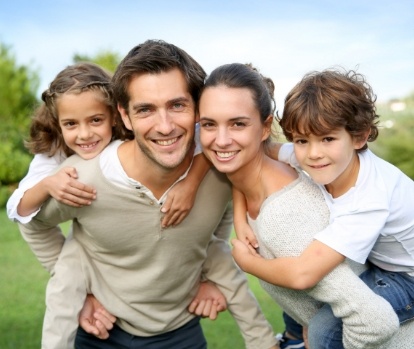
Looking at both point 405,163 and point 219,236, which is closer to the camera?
point 219,236

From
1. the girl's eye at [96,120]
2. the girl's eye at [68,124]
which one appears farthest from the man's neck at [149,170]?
the girl's eye at [68,124]

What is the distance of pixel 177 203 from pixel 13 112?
606 inches

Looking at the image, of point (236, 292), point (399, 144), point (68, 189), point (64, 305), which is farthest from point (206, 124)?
point (399, 144)

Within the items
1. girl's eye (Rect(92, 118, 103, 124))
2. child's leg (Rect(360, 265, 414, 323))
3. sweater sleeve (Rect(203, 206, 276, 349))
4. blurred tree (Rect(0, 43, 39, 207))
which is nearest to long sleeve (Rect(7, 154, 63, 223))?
girl's eye (Rect(92, 118, 103, 124))

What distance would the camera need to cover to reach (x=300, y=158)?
8.52 ft

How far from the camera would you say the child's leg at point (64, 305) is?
321 cm

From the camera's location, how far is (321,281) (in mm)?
2459

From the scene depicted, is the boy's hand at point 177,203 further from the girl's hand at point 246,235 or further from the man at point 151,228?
the girl's hand at point 246,235

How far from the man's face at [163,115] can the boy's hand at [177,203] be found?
Answer: 15cm

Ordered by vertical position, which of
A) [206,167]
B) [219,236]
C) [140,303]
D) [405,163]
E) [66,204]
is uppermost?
[206,167]

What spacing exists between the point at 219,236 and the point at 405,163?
975cm

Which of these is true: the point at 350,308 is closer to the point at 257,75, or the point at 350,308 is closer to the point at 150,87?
the point at 257,75

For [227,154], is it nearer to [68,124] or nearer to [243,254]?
[243,254]

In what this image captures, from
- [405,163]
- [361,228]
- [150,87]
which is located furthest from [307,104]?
[405,163]
